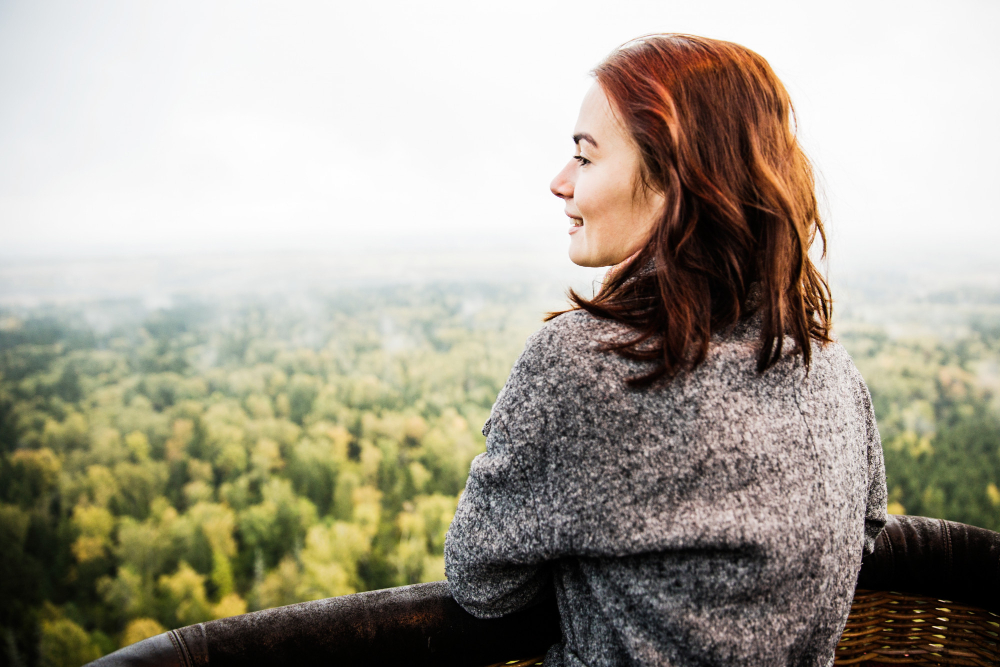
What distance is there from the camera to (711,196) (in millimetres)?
575

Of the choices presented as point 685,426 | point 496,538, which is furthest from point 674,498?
point 496,538

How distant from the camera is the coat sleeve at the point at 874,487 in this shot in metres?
0.73

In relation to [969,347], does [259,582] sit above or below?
below

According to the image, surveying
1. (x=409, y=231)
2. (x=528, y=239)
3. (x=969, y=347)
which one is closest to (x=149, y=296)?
(x=409, y=231)

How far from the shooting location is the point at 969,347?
188cm

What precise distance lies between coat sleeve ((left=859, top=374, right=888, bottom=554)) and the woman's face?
365 millimetres

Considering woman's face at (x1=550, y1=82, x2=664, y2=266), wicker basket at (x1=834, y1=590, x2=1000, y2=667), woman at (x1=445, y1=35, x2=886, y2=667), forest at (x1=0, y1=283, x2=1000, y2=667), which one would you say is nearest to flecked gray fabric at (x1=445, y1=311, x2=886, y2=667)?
woman at (x1=445, y1=35, x2=886, y2=667)

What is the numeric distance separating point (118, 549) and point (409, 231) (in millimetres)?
1202

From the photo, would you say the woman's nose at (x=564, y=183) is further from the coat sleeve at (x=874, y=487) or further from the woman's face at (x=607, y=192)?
the coat sleeve at (x=874, y=487)

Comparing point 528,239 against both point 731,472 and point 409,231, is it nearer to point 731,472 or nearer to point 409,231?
point 409,231

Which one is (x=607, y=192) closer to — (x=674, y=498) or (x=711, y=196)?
(x=711, y=196)

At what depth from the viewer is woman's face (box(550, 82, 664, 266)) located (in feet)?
2.11

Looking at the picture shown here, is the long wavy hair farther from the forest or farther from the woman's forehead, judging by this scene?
the forest

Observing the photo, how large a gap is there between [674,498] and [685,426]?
64mm
